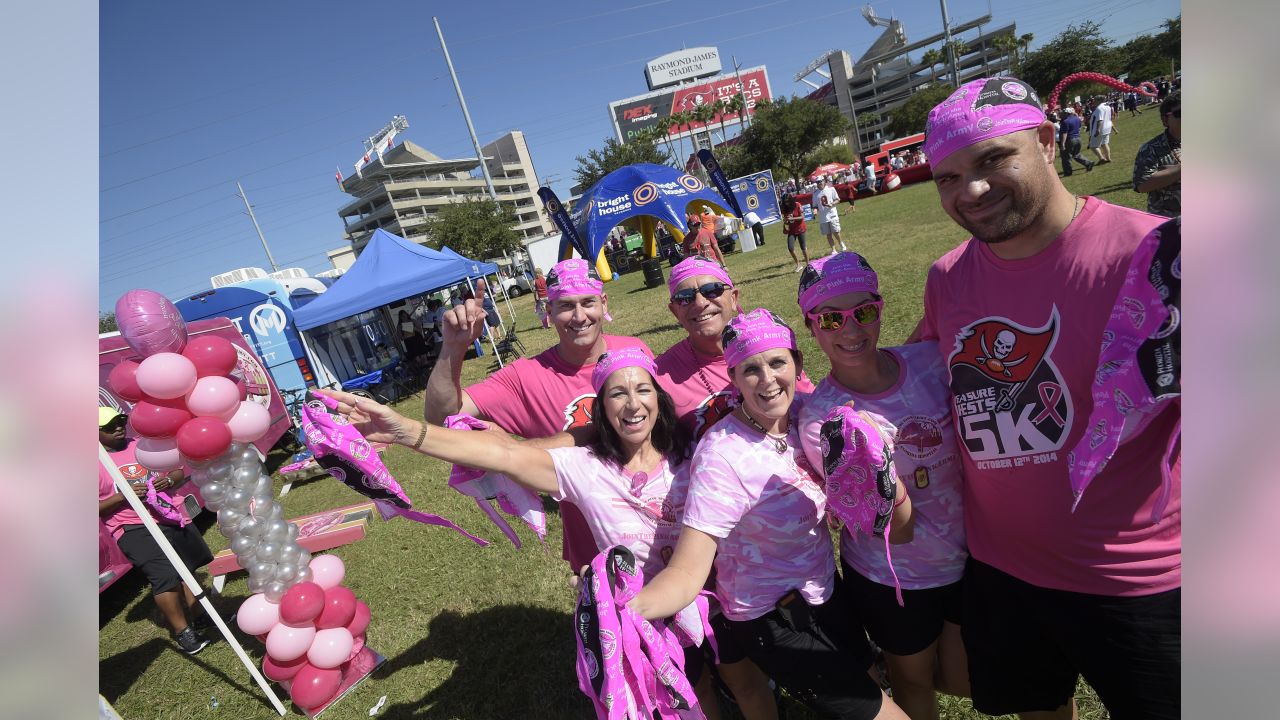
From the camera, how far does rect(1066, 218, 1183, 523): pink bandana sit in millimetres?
1102

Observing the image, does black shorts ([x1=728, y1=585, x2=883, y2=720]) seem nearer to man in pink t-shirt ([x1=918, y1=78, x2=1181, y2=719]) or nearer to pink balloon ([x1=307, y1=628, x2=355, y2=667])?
man in pink t-shirt ([x1=918, y1=78, x2=1181, y2=719])

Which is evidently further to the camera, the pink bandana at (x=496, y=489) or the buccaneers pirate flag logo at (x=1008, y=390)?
the pink bandana at (x=496, y=489)

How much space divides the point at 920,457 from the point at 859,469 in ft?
1.34

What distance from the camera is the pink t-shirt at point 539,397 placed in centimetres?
300

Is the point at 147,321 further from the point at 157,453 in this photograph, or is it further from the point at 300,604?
the point at 300,604

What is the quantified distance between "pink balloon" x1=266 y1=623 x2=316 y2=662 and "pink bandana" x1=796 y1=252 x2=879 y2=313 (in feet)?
13.9

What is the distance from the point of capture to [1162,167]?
14.7 feet

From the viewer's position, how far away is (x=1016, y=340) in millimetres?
1723

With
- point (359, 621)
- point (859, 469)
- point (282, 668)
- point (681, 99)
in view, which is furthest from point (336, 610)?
point (681, 99)

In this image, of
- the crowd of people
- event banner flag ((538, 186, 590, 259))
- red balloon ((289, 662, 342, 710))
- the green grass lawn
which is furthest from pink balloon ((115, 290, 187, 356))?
event banner flag ((538, 186, 590, 259))

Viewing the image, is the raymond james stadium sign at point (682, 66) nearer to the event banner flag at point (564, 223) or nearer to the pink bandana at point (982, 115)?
the event banner flag at point (564, 223)

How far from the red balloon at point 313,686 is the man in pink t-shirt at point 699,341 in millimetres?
3465

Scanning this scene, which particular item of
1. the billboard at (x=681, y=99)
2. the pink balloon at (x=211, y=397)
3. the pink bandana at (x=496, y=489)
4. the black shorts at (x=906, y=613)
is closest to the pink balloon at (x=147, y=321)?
the pink balloon at (x=211, y=397)
